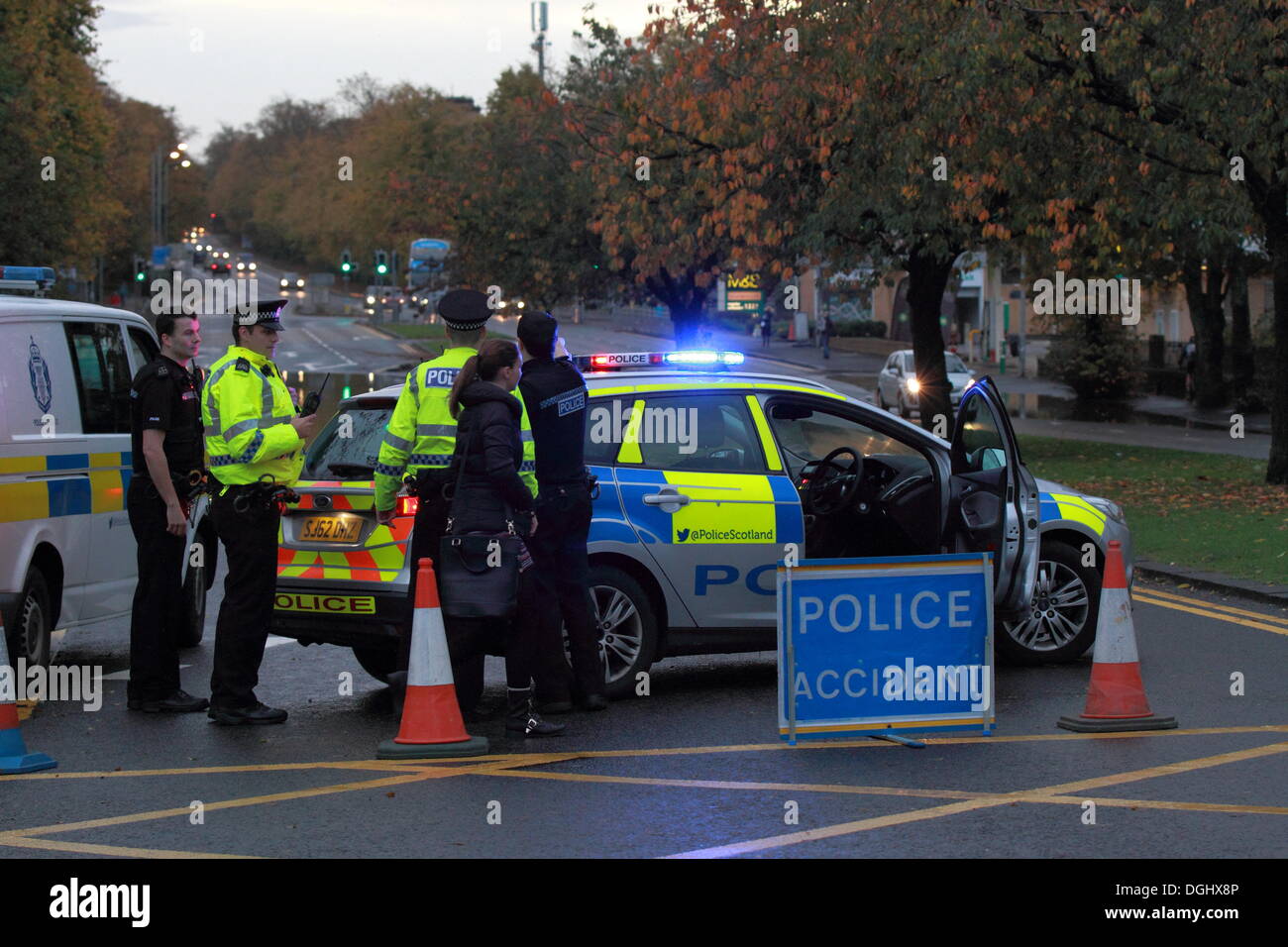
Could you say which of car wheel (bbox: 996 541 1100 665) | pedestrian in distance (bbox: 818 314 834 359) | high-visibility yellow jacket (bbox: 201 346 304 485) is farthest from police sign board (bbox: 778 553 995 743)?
pedestrian in distance (bbox: 818 314 834 359)

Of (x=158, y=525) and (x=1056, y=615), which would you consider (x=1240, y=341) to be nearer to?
(x=1056, y=615)

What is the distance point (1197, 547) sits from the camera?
46.9ft

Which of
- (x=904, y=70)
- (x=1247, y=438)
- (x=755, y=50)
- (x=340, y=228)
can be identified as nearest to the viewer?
(x=904, y=70)

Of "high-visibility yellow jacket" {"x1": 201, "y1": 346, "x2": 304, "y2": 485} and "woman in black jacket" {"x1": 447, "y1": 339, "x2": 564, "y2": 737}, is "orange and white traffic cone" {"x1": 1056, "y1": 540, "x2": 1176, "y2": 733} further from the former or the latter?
"high-visibility yellow jacket" {"x1": 201, "y1": 346, "x2": 304, "y2": 485}

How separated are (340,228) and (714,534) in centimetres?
10468

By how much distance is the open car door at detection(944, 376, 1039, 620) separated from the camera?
8664 mm

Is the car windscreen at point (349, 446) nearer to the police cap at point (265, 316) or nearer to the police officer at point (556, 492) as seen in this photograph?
the police cap at point (265, 316)

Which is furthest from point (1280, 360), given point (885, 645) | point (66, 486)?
point (66, 486)

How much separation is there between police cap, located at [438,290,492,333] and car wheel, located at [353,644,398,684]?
2.09 m

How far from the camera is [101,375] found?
32.1 feet

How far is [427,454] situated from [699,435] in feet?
5.55
